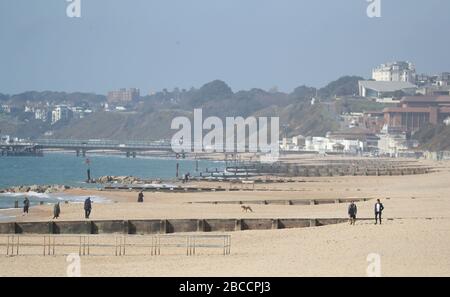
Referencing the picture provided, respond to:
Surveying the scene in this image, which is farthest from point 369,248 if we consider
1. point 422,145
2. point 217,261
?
point 422,145

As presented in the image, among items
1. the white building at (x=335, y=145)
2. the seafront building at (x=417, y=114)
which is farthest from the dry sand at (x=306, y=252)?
the seafront building at (x=417, y=114)

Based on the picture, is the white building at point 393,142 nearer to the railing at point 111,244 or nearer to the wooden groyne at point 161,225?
the wooden groyne at point 161,225

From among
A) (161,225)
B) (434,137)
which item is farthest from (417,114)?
(161,225)

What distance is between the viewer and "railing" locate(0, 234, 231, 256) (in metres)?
23.9

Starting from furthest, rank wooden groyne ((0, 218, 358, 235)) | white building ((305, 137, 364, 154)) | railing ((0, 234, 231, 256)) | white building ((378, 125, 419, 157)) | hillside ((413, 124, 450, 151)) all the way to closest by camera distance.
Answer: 1. white building ((305, 137, 364, 154))
2. white building ((378, 125, 419, 157))
3. hillside ((413, 124, 450, 151))
4. wooden groyne ((0, 218, 358, 235))
5. railing ((0, 234, 231, 256))

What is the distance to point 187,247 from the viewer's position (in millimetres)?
23797

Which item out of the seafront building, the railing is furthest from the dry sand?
the seafront building

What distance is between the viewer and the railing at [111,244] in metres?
23.9

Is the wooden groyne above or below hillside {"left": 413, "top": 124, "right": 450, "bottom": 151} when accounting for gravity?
below

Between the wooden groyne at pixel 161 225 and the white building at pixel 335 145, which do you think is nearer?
the wooden groyne at pixel 161 225

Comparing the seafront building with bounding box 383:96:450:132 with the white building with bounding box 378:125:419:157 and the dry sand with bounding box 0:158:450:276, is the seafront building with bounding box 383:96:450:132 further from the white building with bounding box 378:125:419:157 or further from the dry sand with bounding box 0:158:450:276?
the dry sand with bounding box 0:158:450:276

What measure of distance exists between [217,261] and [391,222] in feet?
27.1

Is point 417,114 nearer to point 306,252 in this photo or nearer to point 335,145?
point 335,145

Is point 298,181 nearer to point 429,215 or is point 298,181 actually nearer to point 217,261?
point 429,215
